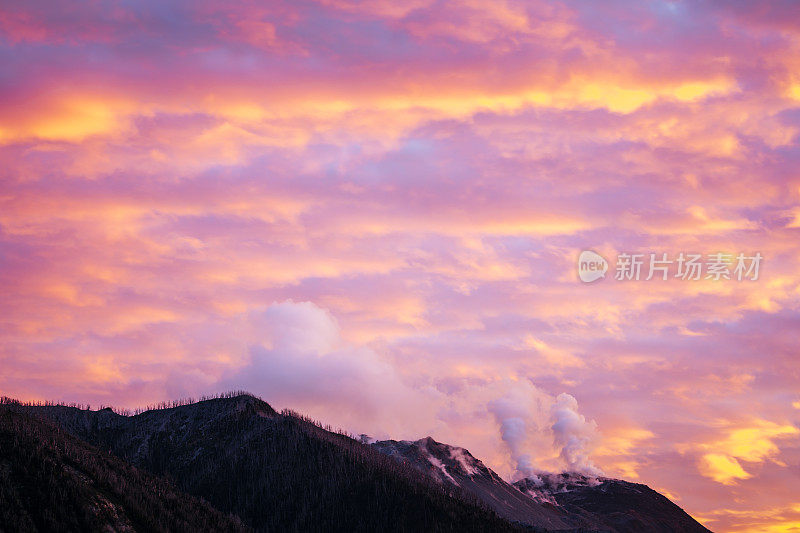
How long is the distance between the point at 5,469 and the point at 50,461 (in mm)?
10847

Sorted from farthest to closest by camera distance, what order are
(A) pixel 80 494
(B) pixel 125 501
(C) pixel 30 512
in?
1. (B) pixel 125 501
2. (A) pixel 80 494
3. (C) pixel 30 512

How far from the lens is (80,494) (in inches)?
6624

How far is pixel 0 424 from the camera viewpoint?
187750 millimetres

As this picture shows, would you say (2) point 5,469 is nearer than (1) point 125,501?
Yes

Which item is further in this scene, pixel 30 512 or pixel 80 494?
pixel 80 494

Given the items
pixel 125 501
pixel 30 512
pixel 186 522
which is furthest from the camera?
pixel 186 522

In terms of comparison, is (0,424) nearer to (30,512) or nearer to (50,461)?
(50,461)

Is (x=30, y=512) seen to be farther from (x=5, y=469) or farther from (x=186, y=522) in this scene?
(x=186, y=522)

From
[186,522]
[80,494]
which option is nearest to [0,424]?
[80,494]

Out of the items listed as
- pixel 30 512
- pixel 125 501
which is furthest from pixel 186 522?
pixel 30 512

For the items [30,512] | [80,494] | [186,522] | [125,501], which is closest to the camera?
[30,512]

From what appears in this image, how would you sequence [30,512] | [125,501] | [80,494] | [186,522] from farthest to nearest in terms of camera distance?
[186,522], [125,501], [80,494], [30,512]

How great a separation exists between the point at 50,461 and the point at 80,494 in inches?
458

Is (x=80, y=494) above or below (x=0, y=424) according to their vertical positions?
below
